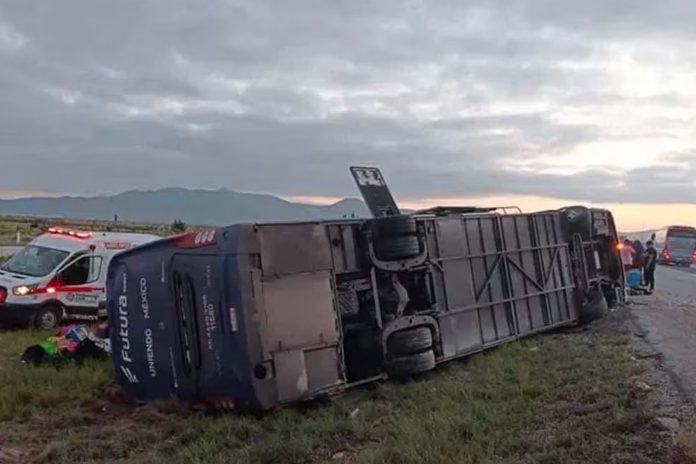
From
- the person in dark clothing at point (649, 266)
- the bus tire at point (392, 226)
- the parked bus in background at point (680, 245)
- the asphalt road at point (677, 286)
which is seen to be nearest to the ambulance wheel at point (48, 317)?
the bus tire at point (392, 226)

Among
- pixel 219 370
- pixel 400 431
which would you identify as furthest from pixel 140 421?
pixel 400 431

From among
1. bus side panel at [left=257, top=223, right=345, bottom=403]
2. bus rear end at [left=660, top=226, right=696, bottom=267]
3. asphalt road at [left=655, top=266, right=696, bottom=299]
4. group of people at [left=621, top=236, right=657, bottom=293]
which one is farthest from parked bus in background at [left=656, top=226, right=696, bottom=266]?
bus side panel at [left=257, top=223, right=345, bottom=403]

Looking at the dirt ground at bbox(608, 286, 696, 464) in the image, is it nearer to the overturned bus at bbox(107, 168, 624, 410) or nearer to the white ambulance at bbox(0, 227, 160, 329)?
the overturned bus at bbox(107, 168, 624, 410)

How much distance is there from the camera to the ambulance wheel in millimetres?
14078

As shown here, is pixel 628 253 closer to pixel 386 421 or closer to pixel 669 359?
pixel 669 359

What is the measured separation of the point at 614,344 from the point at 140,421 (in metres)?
6.62

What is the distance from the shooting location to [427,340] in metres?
8.95

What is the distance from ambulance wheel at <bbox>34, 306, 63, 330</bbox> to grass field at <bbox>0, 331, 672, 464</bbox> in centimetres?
439

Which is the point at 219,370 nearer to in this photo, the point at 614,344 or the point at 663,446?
the point at 663,446

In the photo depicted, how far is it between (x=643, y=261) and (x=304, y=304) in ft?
57.1

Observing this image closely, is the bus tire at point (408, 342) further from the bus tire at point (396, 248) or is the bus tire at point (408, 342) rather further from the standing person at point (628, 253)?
the standing person at point (628, 253)

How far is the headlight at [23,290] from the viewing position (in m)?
13.9

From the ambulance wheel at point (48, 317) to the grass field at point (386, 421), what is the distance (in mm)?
4388

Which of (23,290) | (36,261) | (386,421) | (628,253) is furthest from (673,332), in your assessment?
(36,261)
